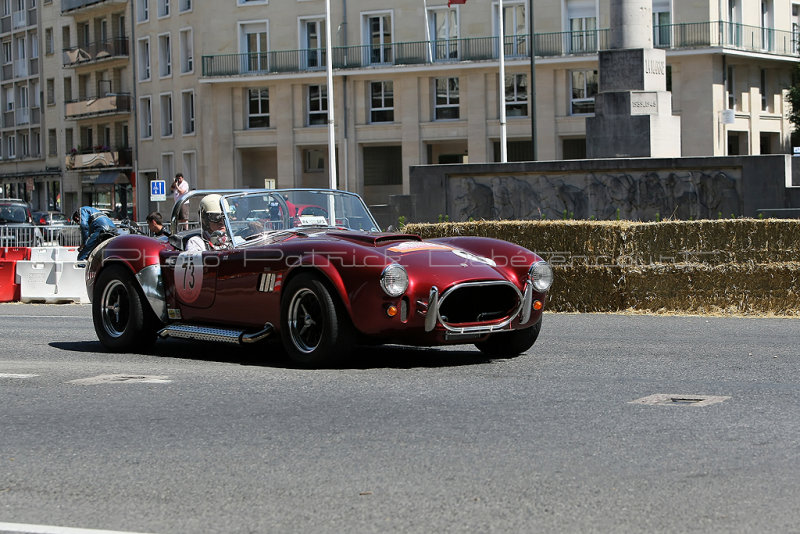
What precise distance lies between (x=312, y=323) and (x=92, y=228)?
1450 cm

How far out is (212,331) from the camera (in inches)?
391

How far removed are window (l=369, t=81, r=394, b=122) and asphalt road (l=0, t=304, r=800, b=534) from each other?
147ft

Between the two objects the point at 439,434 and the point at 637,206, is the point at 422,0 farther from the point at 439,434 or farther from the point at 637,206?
the point at 439,434

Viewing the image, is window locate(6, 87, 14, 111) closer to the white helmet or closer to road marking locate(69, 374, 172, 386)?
the white helmet

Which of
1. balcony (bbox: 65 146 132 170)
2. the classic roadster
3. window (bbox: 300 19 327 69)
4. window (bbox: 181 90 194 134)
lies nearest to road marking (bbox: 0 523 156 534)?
the classic roadster

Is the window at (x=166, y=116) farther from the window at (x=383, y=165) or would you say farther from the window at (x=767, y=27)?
the window at (x=767, y=27)

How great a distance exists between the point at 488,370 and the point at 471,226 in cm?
711

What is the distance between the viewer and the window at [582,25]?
49.6 m

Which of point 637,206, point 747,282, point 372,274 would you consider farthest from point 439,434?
point 637,206

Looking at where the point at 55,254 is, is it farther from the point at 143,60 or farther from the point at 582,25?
the point at 143,60

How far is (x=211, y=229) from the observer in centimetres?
1048

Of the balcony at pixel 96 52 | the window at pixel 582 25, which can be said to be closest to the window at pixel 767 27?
the window at pixel 582 25

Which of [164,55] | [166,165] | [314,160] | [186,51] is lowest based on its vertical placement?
[314,160]

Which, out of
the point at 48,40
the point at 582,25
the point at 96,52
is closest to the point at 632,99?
the point at 582,25
